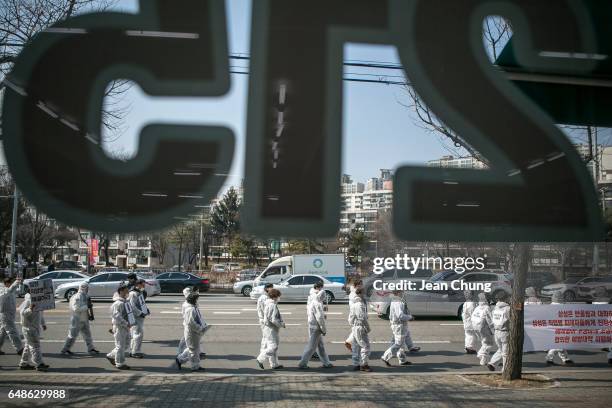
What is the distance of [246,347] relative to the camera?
12211 mm

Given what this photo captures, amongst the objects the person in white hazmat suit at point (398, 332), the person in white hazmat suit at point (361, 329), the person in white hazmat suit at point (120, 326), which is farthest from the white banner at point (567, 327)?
the person in white hazmat suit at point (120, 326)

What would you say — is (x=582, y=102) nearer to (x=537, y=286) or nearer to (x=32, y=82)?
(x=537, y=286)

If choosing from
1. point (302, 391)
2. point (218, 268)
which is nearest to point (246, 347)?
point (302, 391)

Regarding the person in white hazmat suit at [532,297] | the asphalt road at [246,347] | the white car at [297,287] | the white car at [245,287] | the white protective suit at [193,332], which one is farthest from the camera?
the white car at [245,287]

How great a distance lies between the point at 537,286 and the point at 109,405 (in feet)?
26.9

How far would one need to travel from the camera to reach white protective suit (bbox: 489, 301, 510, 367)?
974 cm

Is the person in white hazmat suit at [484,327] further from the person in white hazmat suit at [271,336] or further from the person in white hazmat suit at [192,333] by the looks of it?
the person in white hazmat suit at [192,333]

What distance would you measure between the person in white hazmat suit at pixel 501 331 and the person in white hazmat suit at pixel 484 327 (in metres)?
0.44

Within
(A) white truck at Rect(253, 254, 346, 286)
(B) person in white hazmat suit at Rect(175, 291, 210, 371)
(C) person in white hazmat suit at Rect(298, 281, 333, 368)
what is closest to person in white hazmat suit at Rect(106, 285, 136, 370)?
(B) person in white hazmat suit at Rect(175, 291, 210, 371)

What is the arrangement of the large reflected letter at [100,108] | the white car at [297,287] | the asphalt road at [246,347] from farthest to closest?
the white car at [297,287] → the asphalt road at [246,347] → the large reflected letter at [100,108]

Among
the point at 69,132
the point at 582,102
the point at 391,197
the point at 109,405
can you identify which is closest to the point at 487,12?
the point at 582,102

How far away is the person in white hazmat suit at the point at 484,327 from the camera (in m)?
10.5

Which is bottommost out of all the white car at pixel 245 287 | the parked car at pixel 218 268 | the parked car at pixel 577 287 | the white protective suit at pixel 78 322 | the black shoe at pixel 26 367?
the white car at pixel 245 287

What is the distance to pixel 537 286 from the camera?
35.3ft
